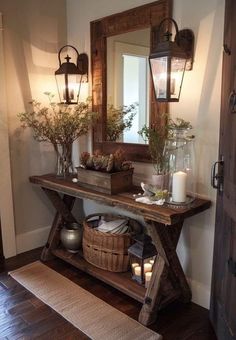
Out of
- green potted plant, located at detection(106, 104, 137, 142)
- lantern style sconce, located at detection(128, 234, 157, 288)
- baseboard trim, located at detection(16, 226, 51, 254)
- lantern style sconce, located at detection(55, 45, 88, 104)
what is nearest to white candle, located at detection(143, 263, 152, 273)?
lantern style sconce, located at detection(128, 234, 157, 288)

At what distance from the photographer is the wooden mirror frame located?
2158mm

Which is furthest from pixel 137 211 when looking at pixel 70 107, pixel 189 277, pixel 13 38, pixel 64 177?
pixel 13 38

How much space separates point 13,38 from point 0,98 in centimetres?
51

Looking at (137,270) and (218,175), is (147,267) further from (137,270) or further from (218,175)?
(218,175)

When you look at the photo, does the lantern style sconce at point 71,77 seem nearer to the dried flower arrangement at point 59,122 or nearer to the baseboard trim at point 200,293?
the dried flower arrangement at point 59,122

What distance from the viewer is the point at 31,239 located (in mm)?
2930

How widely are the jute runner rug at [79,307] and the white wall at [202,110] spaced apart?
1.82 feet

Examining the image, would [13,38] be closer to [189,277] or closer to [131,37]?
[131,37]

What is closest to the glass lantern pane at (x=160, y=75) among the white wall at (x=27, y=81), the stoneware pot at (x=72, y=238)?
the white wall at (x=27, y=81)

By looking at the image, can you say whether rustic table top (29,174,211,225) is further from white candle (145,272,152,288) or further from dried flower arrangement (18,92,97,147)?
white candle (145,272,152,288)

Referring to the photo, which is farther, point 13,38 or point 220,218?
point 13,38

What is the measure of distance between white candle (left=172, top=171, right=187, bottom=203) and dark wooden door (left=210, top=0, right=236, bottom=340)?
211mm

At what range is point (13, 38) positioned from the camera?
2.58 meters

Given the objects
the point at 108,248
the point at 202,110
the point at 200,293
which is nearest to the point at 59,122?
the point at 108,248
